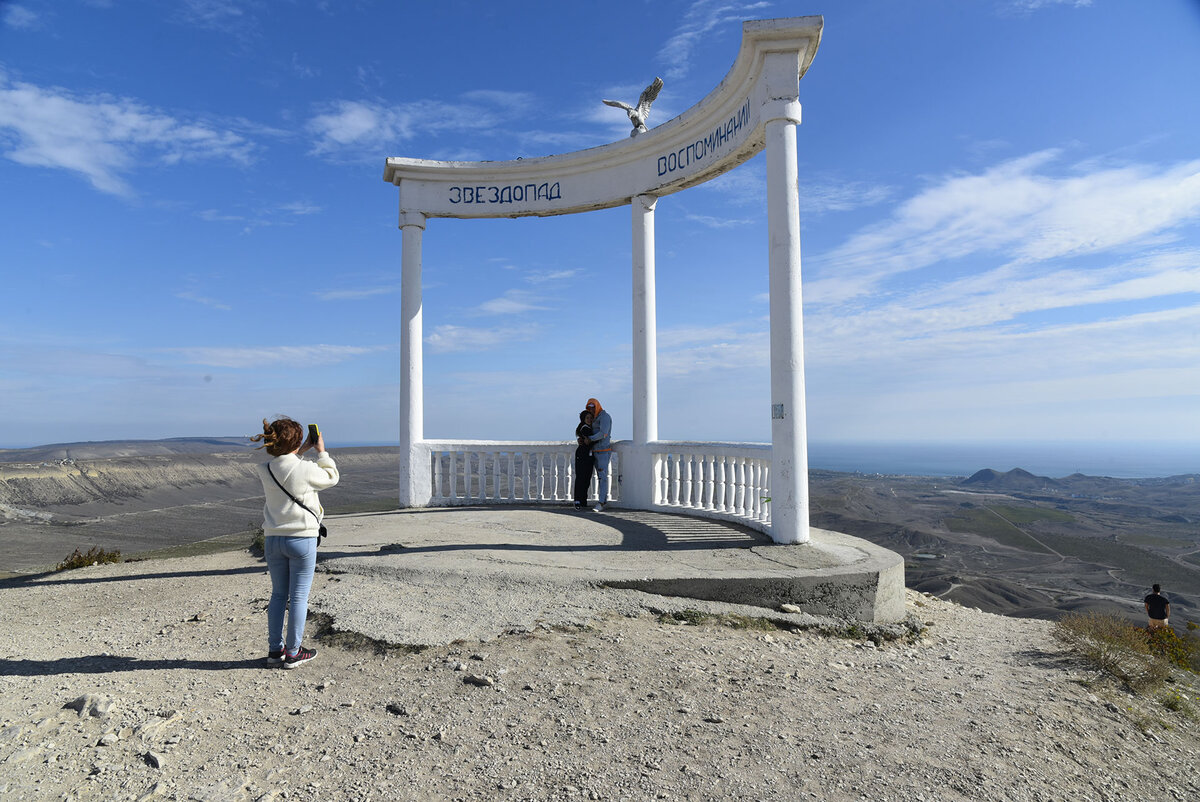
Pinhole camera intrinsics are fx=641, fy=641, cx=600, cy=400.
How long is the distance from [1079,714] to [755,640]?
2.08 m

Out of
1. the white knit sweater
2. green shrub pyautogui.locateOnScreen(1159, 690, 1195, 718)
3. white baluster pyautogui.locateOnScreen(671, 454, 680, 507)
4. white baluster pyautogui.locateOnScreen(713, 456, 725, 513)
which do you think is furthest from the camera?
white baluster pyautogui.locateOnScreen(671, 454, 680, 507)

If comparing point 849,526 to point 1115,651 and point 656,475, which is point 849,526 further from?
point 1115,651

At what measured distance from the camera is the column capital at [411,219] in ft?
34.7

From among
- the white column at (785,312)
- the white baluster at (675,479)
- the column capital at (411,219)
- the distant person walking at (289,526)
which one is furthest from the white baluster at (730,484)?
the column capital at (411,219)

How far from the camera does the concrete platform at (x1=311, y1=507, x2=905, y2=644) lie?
16.6 ft

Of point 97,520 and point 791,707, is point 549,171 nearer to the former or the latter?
point 791,707

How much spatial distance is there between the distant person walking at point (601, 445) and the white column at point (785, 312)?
318 cm

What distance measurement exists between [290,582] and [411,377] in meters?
6.49

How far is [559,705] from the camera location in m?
3.63

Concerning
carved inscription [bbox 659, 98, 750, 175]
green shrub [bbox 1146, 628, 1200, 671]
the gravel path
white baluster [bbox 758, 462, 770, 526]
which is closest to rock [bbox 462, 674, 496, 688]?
the gravel path

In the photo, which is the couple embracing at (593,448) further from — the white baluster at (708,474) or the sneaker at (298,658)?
the sneaker at (298,658)

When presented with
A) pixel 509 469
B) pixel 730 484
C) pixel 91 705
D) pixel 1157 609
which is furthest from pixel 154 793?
pixel 1157 609

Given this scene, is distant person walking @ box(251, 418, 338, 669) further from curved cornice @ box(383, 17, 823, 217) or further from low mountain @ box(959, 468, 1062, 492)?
low mountain @ box(959, 468, 1062, 492)

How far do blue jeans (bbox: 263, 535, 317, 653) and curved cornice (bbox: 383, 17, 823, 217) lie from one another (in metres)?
6.27
